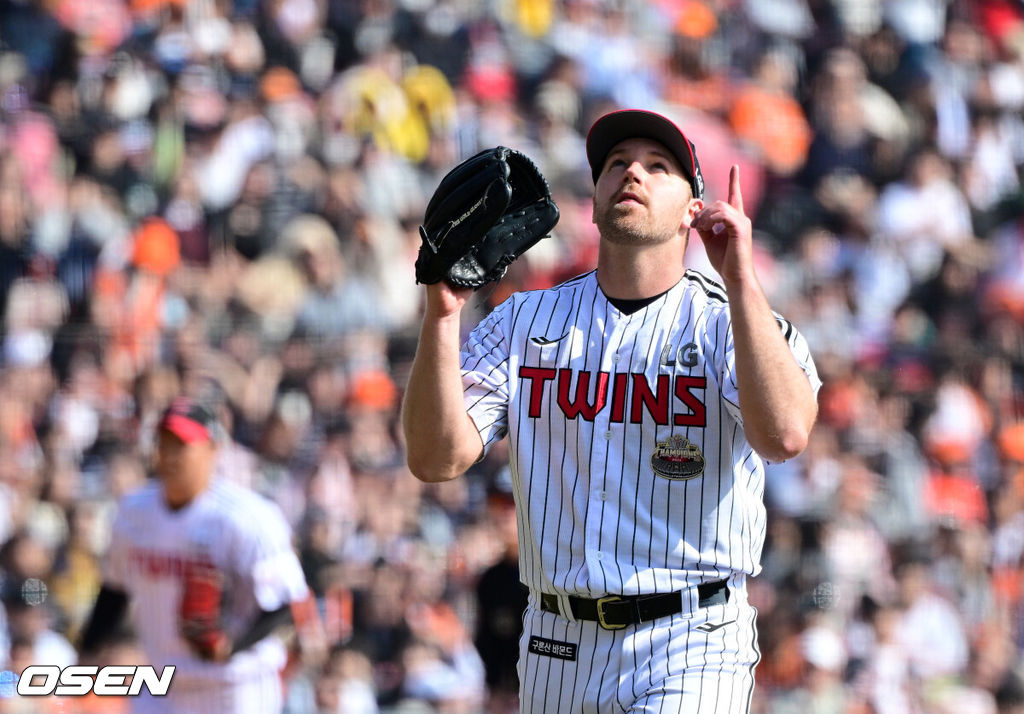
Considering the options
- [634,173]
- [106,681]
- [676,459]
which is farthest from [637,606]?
[106,681]

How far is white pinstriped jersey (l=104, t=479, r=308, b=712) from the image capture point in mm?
5102

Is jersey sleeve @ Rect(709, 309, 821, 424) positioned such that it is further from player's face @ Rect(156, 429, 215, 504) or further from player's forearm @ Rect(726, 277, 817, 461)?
player's face @ Rect(156, 429, 215, 504)

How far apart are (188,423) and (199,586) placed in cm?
64

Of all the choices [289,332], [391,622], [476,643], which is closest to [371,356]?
[289,332]

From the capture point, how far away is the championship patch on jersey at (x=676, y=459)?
2.92 m

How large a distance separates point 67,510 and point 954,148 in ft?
20.2

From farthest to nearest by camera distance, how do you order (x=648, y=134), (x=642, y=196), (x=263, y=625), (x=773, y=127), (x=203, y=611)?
(x=773, y=127)
(x=203, y=611)
(x=263, y=625)
(x=648, y=134)
(x=642, y=196)

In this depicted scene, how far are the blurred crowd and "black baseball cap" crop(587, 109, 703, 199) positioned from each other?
Result: 9.53 feet

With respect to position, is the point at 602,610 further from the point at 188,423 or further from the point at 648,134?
the point at 188,423

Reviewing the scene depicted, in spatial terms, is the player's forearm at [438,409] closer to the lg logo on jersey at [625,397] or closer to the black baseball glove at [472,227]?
the black baseball glove at [472,227]

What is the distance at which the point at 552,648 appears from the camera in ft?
9.73

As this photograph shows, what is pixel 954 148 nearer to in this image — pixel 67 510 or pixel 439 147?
pixel 439 147

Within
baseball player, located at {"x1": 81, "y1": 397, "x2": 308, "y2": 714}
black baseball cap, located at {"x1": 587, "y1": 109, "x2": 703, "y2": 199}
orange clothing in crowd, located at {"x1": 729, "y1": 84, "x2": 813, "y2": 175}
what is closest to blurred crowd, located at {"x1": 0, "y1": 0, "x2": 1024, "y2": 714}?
orange clothing in crowd, located at {"x1": 729, "y1": 84, "x2": 813, "y2": 175}

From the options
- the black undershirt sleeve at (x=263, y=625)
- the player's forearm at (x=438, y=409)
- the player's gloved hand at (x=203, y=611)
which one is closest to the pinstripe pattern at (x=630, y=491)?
the player's forearm at (x=438, y=409)
